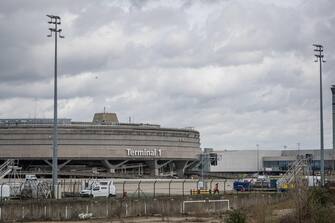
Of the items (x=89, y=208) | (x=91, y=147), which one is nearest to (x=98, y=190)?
(x=89, y=208)

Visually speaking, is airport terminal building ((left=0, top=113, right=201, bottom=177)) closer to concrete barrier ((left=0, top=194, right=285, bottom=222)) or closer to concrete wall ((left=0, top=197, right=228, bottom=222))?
concrete barrier ((left=0, top=194, right=285, bottom=222))

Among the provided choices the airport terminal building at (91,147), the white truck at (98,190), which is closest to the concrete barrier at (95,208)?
the white truck at (98,190)

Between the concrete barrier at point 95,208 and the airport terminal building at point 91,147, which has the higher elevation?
the airport terminal building at point 91,147

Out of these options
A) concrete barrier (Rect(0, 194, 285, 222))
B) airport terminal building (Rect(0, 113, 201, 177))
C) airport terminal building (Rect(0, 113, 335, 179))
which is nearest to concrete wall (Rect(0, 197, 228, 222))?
concrete barrier (Rect(0, 194, 285, 222))

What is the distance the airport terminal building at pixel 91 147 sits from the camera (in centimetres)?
17450

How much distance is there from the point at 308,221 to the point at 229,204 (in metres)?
28.1

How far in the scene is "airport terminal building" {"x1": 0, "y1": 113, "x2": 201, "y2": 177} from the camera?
17450cm

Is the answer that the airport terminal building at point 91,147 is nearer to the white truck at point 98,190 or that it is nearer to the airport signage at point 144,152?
the airport signage at point 144,152

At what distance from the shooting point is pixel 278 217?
3884cm

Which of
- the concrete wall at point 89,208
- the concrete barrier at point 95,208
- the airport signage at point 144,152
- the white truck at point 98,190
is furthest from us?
the airport signage at point 144,152

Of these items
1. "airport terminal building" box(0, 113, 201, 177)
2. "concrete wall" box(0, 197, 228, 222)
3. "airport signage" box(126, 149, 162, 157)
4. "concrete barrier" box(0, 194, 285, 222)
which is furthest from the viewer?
"airport signage" box(126, 149, 162, 157)

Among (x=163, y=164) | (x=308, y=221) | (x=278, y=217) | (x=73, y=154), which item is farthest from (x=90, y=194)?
(x=163, y=164)

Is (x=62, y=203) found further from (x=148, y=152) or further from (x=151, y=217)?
(x=148, y=152)

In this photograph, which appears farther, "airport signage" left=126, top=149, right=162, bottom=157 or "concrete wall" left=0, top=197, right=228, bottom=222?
"airport signage" left=126, top=149, right=162, bottom=157
